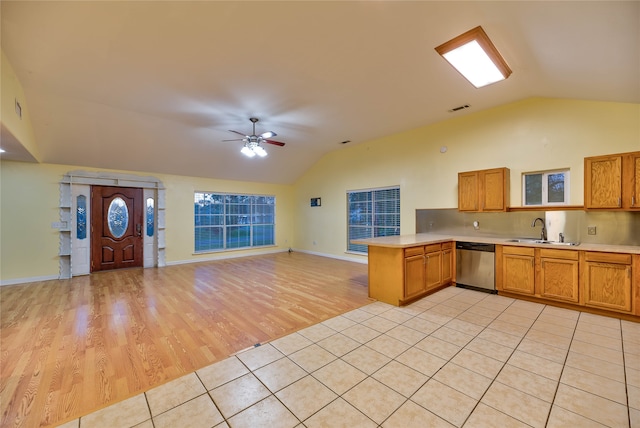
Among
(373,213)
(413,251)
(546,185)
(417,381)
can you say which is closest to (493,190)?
(546,185)

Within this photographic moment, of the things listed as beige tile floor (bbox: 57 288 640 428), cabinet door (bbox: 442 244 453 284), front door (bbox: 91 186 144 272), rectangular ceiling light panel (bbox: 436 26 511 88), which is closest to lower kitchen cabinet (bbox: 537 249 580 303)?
beige tile floor (bbox: 57 288 640 428)

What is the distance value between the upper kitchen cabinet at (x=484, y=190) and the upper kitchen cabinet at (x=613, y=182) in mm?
905

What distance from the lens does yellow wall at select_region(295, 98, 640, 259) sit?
3385 mm

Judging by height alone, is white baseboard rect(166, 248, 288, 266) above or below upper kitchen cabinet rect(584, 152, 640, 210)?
below

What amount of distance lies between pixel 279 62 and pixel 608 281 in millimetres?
4553

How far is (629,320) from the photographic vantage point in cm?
286

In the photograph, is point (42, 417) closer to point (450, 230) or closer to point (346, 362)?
point (346, 362)

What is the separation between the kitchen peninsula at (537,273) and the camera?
9.38 ft

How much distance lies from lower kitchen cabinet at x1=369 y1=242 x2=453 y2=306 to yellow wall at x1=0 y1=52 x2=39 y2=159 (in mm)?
4597

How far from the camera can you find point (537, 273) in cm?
340

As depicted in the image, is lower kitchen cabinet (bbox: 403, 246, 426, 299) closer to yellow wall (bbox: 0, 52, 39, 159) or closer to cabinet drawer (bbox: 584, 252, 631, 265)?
cabinet drawer (bbox: 584, 252, 631, 265)

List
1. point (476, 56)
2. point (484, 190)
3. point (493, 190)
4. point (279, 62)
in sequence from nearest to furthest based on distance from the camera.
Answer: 1. point (476, 56)
2. point (279, 62)
3. point (493, 190)
4. point (484, 190)

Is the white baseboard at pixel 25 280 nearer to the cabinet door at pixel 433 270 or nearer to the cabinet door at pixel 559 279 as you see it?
the cabinet door at pixel 433 270

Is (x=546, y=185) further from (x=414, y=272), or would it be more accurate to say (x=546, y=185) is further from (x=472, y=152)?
(x=414, y=272)
